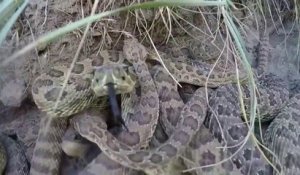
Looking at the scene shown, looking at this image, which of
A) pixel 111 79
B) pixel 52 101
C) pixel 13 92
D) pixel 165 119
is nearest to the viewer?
pixel 111 79

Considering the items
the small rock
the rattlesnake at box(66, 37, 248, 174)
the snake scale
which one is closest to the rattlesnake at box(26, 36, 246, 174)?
the snake scale

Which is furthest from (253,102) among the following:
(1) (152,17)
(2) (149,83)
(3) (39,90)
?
(3) (39,90)

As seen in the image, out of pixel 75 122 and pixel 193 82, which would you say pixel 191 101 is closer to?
pixel 193 82

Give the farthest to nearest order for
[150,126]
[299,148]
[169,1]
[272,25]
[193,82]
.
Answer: [272,25], [193,82], [299,148], [150,126], [169,1]

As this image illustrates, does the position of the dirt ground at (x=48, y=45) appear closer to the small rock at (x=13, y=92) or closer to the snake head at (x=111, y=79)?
the small rock at (x=13, y=92)

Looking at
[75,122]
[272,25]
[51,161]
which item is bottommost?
[51,161]

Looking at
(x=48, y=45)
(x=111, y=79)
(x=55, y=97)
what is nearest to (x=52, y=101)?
(x=55, y=97)

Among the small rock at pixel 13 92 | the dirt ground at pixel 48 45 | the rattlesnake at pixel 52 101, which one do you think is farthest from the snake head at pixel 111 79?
the small rock at pixel 13 92

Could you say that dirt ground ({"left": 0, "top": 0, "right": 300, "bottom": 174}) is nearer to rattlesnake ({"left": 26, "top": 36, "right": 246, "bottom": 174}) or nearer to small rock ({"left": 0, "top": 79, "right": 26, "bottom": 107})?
small rock ({"left": 0, "top": 79, "right": 26, "bottom": 107})

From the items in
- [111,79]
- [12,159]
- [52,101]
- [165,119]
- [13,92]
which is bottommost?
[12,159]

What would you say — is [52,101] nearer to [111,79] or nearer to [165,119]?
[111,79]
